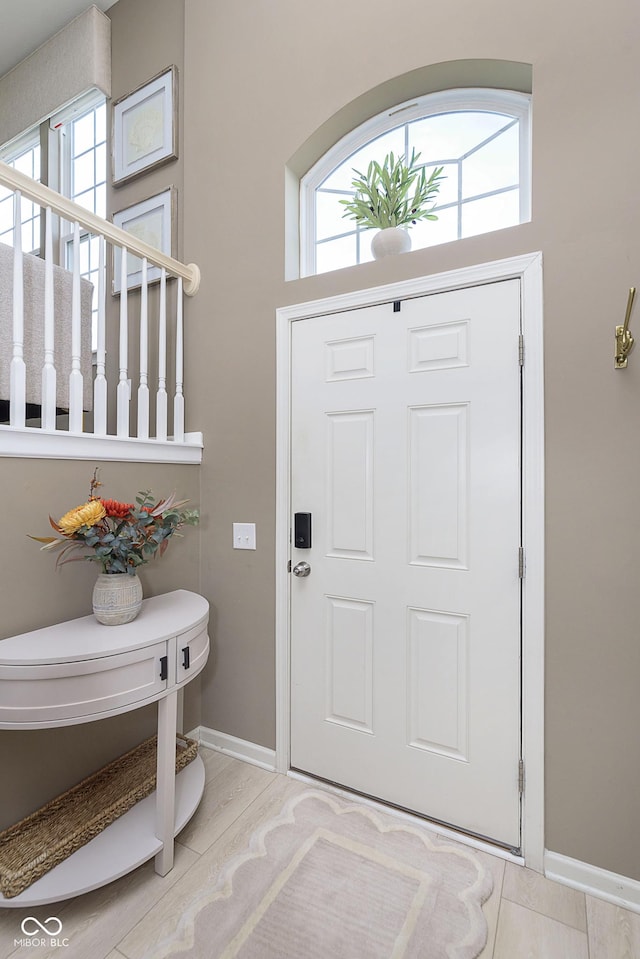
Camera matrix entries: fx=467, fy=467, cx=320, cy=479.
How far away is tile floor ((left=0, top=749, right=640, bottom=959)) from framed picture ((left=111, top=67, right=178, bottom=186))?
299 cm

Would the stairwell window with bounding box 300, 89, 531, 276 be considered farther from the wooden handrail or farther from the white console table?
the white console table

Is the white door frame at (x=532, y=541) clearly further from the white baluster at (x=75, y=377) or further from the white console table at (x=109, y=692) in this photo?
the white baluster at (x=75, y=377)

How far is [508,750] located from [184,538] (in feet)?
4.98

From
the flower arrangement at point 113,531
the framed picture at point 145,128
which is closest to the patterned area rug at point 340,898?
the flower arrangement at point 113,531

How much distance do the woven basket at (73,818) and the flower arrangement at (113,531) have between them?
0.79 meters

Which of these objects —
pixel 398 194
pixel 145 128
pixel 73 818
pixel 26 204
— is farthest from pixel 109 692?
pixel 26 204

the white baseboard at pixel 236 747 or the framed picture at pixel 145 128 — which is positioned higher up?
the framed picture at pixel 145 128

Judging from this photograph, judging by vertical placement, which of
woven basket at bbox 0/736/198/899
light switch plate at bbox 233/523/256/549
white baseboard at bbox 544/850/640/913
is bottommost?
white baseboard at bbox 544/850/640/913

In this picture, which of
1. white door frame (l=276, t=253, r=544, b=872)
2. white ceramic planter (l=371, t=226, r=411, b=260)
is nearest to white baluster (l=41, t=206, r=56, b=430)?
white ceramic planter (l=371, t=226, r=411, b=260)

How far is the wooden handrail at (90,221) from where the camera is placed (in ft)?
5.00

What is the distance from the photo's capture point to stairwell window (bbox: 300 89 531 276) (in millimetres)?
1724

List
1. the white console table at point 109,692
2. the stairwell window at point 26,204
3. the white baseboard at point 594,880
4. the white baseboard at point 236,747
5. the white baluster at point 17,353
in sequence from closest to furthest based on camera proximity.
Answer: the white console table at point 109,692 → the white baseboard at point 594,880 → the white baluster at point 17,353 → the white baseboard at point 236,747 → the stairwell window at point 26,204

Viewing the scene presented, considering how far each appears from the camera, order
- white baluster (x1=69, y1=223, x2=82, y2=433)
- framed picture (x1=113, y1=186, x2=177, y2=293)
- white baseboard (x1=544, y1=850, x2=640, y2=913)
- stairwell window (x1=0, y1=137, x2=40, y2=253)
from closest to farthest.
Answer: white baseboard (x1=544, y1=850, x2=640, y2=913) < white baluster (x1=69, y1=223, x2=82, y2=433) < framed picture (x1=113, y1=186, x2=177, y2=293) < stairwell window (x1=0, y1=137, x2=40, y2=253)

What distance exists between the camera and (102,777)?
68.9 inches
